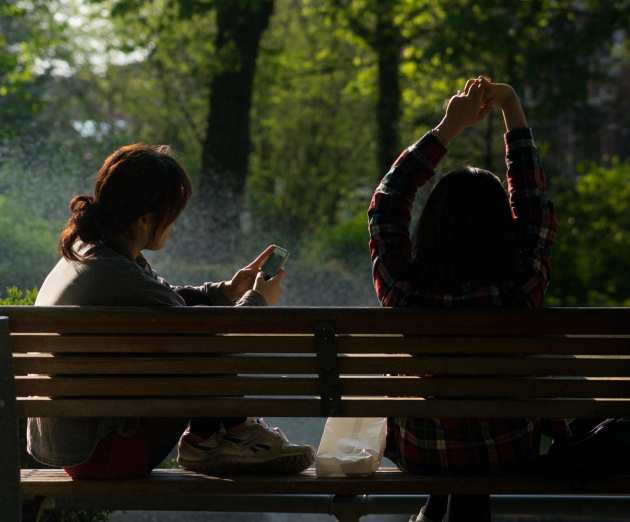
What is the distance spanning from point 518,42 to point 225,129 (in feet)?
16.3

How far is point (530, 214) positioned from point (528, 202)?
0.12ft

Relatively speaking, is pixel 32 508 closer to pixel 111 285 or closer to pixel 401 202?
pixel 111 285

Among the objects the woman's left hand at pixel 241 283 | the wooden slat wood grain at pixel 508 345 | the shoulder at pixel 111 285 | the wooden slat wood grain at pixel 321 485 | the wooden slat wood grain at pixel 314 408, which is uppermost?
the shoulder at pixel 111 285

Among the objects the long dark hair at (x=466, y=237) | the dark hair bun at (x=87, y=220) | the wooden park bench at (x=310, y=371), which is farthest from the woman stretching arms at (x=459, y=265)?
the dark hair bun at (x=87, y=220)

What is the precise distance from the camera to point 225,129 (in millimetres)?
14664

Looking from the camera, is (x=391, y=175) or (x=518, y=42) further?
(x=518, y=42)

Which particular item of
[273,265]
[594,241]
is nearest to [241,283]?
[273,265]

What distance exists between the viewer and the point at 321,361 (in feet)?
11.2

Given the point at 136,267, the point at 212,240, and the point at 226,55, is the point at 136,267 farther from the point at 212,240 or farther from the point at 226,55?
the point at 226,55

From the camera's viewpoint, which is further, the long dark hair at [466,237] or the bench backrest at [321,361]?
the long dark hair at [466,237]

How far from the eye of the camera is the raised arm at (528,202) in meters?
3.56

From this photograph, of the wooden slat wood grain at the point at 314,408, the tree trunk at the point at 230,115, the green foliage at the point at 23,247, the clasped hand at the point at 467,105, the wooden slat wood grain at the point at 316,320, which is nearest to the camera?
the wooden slat wood grain at the point at 316,320

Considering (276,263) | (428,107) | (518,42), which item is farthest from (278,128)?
(276,263)

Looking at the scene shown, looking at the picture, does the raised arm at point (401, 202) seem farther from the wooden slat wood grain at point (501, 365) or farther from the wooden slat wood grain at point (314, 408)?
the wooden slat wood grain at point (314, 408)
